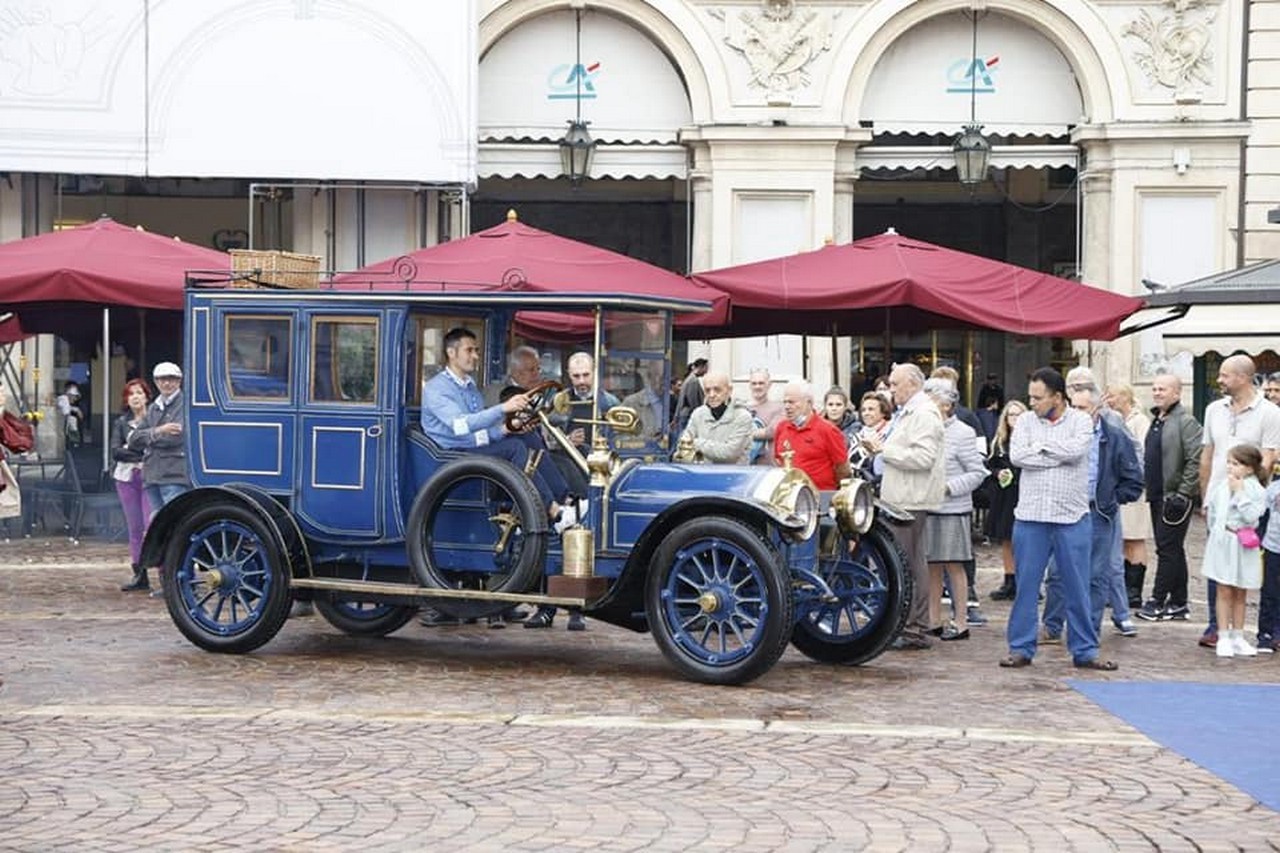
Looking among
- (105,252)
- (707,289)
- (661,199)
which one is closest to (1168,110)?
(661,199)

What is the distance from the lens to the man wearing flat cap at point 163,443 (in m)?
14.6

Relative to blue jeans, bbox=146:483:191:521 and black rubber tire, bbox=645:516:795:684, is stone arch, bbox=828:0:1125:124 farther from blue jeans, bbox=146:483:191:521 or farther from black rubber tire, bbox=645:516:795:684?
black rubber tire, bbox=645:516:795:684

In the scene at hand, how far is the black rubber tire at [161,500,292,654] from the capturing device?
1108 centimetres

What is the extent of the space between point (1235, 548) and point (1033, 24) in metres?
14.0

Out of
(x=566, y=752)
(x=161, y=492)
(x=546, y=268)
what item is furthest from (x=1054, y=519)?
(x=161, y=492)

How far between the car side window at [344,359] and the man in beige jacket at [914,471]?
3062mm

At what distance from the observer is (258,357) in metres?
11.3

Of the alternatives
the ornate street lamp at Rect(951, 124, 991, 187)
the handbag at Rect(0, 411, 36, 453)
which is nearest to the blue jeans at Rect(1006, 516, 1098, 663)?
the handbag at Rect(0, 411, 36, 453)

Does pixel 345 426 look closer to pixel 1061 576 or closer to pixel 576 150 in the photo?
pixel 1061 576

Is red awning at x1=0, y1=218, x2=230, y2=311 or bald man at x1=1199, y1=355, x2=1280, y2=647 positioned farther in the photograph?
red awning at x1=0, y1=218, x2=230, y2=311

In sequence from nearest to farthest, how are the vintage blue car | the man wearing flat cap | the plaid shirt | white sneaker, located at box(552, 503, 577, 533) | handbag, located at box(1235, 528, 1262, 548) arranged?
the vintage blue car → white sneaker, located at box(552, 503, 577, 533) → the plaid shirt → handbag, located at box(1235, 528, 1262, 548) → the man wearing flat cap

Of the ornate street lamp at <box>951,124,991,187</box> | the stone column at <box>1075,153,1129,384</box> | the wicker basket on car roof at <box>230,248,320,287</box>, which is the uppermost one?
the ornate street lamp at <box>951,124,991,187</box>

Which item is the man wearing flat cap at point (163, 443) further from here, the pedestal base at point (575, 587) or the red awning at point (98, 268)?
the pedestal base at point (575, 587)

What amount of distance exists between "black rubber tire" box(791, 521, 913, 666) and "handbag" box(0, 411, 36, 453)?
6567mm
